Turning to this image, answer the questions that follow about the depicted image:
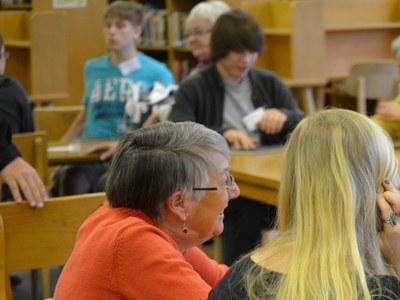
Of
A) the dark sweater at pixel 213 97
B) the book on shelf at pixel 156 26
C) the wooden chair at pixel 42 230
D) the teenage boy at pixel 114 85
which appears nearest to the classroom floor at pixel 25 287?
the teenage boy at pixel 114 85

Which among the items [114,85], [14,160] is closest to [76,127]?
[114,85]

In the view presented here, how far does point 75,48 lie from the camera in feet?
25.9

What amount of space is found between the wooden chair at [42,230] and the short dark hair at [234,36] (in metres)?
1.52

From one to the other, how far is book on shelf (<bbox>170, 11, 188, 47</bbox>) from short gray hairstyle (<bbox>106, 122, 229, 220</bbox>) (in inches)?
238

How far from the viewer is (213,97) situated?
3.99 meters

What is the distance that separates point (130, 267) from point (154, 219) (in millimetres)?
157

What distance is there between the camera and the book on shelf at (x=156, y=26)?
8164 millimetres

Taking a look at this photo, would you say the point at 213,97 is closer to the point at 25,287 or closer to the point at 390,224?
the point at 25,287

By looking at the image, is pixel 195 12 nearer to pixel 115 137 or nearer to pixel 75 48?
pixel 115 137

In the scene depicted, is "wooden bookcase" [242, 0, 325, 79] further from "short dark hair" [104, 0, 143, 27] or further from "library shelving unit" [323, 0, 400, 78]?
"short dark hair" [104, 0, 143, 27]

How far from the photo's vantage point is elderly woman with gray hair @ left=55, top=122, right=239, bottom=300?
177 centimetres

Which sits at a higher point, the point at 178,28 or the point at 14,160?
the point at 178,28

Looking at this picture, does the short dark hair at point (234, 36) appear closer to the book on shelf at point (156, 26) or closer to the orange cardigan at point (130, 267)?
the orange cardigan at point (130, 267)

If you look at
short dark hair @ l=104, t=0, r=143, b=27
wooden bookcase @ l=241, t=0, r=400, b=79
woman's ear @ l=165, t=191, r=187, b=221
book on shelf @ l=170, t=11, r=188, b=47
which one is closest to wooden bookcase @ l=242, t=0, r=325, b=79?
wooden bookcase @ l=241, t=0, r=400, b=79
